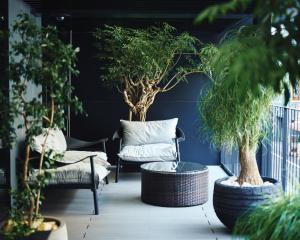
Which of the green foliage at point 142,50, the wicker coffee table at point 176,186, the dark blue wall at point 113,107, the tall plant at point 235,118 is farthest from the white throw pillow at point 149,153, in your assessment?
the tall plant at point 235,118

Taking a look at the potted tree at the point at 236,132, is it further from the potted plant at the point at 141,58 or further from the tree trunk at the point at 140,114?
the tree trunk at the point at 140,114

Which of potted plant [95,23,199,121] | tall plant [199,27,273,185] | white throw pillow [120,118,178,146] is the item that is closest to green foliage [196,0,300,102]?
tall plant [199,27,273,185]

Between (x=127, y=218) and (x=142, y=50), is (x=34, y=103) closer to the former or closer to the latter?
(x=127, y=218)

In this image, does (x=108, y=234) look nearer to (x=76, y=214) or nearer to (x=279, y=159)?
(x=76, y=214)

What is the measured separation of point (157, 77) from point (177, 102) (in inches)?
41.9

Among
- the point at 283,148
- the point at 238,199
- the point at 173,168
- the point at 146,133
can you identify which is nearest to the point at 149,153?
the point at 146,133

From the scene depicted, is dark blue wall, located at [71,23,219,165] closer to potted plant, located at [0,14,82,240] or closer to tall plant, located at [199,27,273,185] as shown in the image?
tall plant, located at [199,27,273,185]

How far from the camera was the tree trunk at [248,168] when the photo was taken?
429cm

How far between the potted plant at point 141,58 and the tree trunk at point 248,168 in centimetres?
259

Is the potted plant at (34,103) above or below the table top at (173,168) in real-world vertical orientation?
above

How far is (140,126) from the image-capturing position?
277 inches

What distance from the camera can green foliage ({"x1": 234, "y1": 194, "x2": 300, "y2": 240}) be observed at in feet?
8.36

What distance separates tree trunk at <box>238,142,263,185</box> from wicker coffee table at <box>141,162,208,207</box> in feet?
3.29

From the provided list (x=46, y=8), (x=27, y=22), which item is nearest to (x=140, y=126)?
(x=46, y=8)
